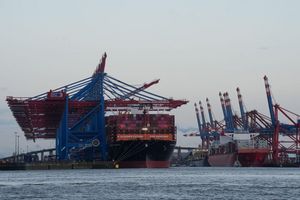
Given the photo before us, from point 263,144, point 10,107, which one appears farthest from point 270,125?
point 10,107

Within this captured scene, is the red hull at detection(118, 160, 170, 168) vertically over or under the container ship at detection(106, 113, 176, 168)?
under

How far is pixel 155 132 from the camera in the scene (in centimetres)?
14250

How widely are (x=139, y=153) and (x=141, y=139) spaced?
2.65m

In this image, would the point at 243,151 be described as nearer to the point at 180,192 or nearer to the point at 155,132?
the point at 155,132

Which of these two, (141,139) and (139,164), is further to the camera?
(139,164)

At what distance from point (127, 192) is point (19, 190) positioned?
11150 mm

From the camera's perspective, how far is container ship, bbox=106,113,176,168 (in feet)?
458

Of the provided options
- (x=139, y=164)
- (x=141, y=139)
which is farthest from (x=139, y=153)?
(x=141, y=139)

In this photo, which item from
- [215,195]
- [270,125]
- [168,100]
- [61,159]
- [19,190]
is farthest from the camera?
[270,125]

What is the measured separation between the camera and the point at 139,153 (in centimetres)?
13975

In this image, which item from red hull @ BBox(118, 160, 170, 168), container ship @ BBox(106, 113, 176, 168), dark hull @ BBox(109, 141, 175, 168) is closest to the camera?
dark hull @ BBox(109, 141, 175, 168)

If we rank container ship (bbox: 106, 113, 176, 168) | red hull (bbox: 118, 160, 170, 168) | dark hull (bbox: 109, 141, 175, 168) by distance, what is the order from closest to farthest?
dark hull (bbox: 109, 141, 175, 168) < container ship (bbox: 106, 113, 176, 168) < red hull (bbox: 118, 160, 170, 168)

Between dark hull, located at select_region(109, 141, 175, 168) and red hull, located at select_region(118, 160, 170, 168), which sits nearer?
dark hull, located at select_region(109, 141, 175, 168)

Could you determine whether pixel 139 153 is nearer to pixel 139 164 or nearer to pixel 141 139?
pixel 139 164
